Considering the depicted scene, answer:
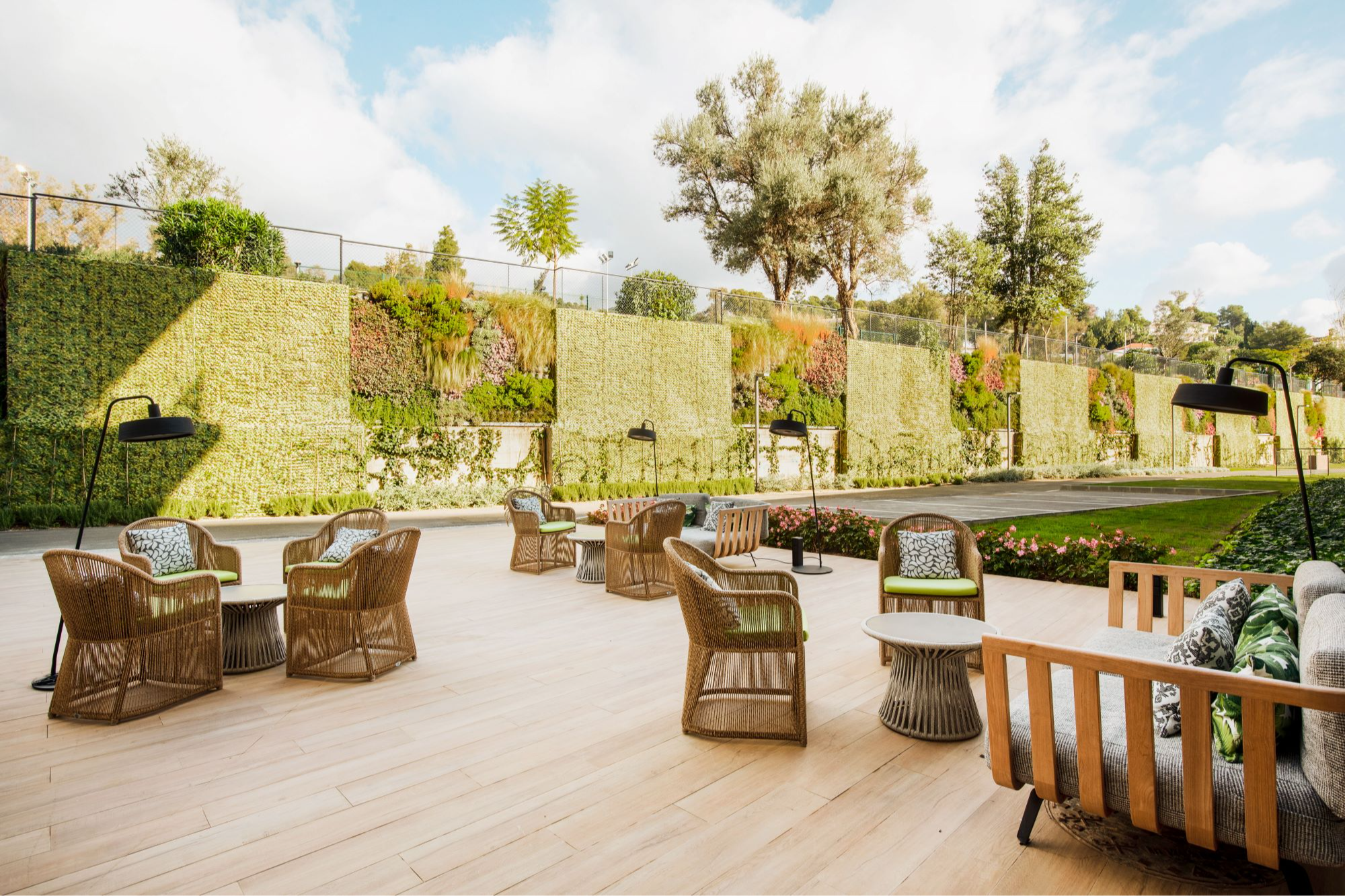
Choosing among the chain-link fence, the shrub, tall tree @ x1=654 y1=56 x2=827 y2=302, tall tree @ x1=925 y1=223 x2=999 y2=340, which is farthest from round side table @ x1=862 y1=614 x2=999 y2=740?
tall tree @ x1=925 y1=223 x2=999 y2=340

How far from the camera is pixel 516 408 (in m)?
15.2

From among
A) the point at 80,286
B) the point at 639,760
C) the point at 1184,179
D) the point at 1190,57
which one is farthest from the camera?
the point at 1184,179

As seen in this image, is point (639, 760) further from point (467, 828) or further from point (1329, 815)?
point (1329, 815)

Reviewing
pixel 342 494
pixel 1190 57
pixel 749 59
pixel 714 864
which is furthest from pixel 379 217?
pixel 714 864

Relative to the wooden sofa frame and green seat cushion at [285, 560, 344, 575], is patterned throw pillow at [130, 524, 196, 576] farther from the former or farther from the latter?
the wooden sofa frame

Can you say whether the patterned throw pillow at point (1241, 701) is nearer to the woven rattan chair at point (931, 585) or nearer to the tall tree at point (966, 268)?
the woven rattan chair at point (931, 585)

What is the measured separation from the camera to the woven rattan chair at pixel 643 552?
605cm

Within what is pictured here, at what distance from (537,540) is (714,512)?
1.93 metres

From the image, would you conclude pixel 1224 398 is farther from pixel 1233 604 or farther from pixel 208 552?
pixel 208 552

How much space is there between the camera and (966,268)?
2609cm

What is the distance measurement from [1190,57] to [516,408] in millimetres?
14707

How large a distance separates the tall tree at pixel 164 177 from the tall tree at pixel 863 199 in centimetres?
1908

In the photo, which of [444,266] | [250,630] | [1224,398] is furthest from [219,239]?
[1224,398]

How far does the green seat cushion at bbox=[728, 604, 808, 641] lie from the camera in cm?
314
